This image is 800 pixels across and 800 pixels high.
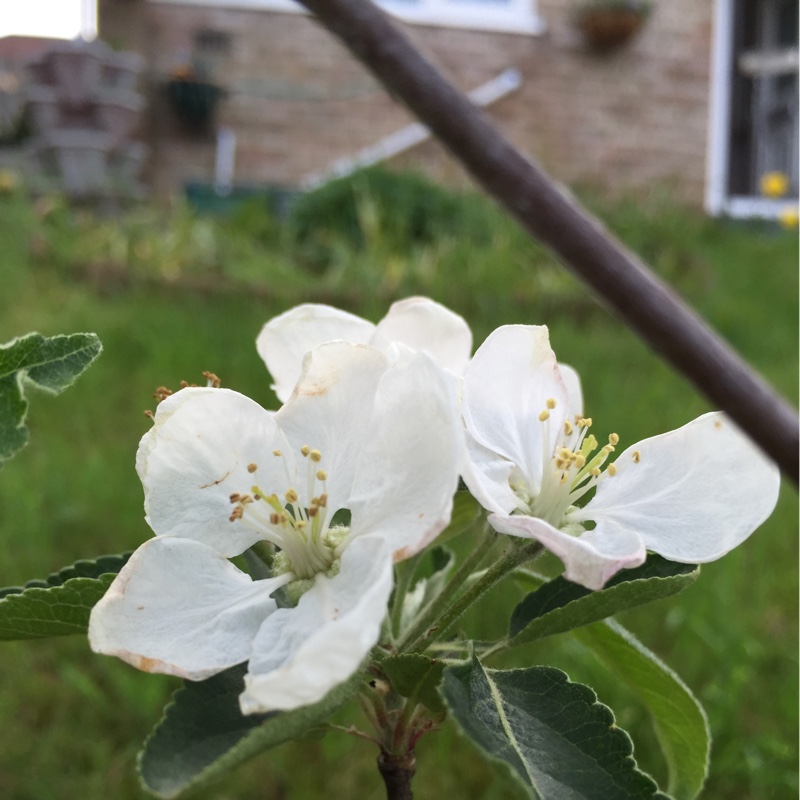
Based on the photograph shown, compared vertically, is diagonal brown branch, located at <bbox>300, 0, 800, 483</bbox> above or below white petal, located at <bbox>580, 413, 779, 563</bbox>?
above

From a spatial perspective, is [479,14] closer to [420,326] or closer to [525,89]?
[525,89]

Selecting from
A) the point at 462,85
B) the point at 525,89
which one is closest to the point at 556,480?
the point at 462,85

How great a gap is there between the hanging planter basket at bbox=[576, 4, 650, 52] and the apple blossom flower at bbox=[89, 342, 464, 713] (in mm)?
6631

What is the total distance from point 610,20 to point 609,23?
0.02 metres

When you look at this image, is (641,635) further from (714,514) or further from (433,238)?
(433,238)

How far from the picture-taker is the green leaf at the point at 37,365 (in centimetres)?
37

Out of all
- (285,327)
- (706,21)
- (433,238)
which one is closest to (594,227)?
(285,327)

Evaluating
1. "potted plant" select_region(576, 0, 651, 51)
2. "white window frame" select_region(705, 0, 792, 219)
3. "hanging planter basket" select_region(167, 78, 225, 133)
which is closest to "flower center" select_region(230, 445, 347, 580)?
"hanging planter basket" select_region(167, 78, 225, 133)

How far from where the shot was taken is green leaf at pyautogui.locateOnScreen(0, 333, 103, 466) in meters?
0.37

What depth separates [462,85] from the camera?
226 inches

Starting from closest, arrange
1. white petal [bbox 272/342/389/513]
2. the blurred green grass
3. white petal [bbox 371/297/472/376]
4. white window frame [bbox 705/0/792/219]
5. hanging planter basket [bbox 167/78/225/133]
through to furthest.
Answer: white petal [bbox 272/342/389/513] < white petal [bbox 371/297/472/376] < the blurred green grass < hanging planter basket [bbox 167/78/225/133] < white window frame [bbox 705/0/792/219]

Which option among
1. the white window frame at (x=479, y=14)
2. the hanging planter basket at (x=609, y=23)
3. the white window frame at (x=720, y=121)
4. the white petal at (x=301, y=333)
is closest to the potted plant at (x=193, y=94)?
the white window frame at (x=479, y=14)

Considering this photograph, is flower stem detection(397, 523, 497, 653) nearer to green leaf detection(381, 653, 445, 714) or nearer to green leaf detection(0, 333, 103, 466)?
green leaf detection(381, 653, 445, 714)

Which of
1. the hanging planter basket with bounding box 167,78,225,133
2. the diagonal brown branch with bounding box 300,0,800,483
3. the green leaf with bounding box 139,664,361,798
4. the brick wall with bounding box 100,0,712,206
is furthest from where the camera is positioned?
the brick wall with bounding box 100,0,712,206
